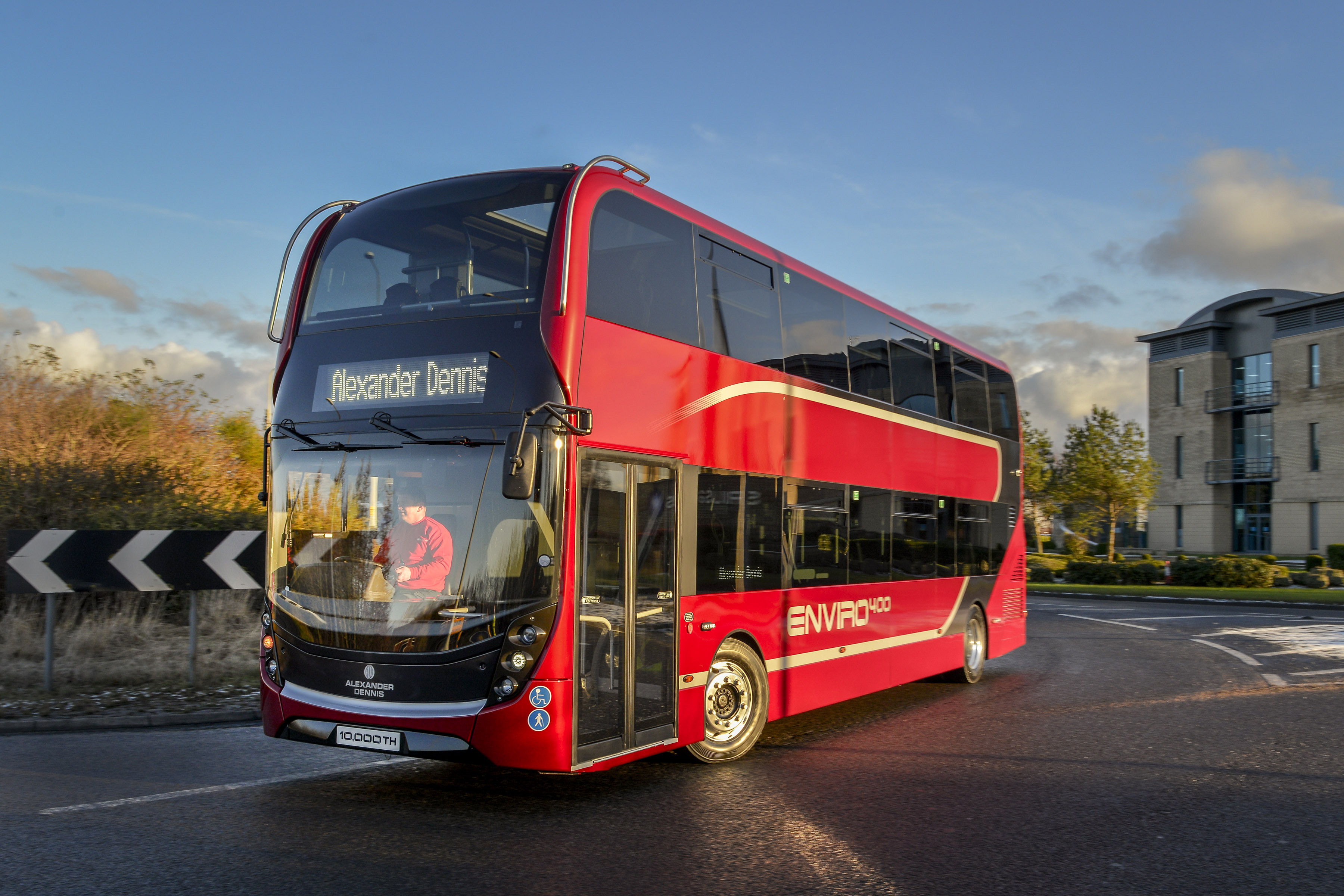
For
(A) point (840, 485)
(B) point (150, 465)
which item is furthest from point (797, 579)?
(B) point (150, 465)

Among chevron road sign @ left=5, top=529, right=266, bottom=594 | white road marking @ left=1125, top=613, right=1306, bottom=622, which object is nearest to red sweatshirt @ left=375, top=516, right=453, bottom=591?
chevron road sign @ left=5, top=529, right=266, bottom=594

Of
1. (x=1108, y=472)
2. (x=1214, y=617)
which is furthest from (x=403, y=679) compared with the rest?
(x=1108, y=472)

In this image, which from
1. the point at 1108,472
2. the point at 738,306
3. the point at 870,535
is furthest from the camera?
the point at 1108,472

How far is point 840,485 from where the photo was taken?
964cm

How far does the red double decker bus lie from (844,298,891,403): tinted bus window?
44.1 inches

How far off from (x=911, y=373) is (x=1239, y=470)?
5259 centimetres

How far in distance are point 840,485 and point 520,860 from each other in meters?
5.22

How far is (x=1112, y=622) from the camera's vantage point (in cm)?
2241

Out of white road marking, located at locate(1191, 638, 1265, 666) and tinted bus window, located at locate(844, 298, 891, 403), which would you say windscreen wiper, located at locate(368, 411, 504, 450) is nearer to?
tinted bus window, located at locate(844, 298, 891, 403)

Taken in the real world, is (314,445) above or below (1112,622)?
above

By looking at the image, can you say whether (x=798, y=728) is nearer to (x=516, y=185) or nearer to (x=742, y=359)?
(x=742, y=359)

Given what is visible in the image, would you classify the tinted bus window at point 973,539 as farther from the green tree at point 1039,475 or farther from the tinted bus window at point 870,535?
the green tree at point 1039,475

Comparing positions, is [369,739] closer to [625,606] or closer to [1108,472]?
[625,606]

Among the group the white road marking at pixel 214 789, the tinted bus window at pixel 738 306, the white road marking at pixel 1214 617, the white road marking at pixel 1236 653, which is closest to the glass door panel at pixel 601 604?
the white road marking at pixel 214 789
